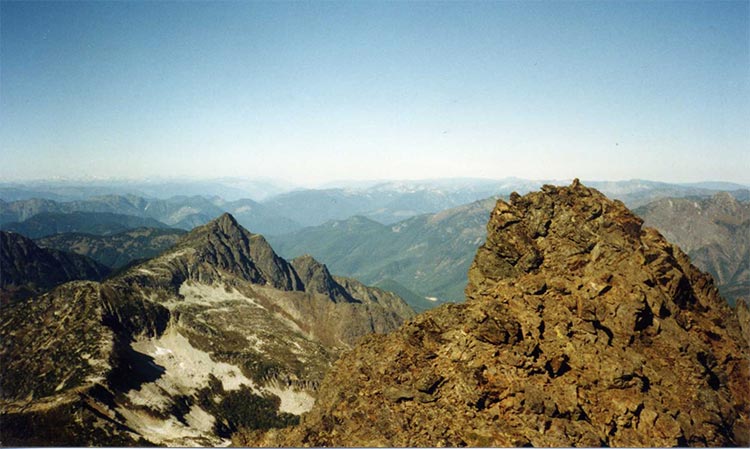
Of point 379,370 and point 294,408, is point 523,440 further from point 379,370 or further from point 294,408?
point 294,408

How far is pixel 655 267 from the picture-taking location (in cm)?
3819

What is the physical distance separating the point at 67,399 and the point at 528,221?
5742 inches

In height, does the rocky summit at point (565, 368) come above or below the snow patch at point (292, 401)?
above

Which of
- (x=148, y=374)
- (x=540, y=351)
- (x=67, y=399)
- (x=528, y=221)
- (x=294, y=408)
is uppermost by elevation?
(x=528, y=221)

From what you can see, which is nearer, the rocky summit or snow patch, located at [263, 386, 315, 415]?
the rocky summit

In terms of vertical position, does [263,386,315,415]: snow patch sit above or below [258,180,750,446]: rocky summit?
below

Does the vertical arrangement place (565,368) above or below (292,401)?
above

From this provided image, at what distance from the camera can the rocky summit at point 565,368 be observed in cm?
2991

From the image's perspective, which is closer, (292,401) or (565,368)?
(565,368)

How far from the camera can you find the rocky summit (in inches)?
1177

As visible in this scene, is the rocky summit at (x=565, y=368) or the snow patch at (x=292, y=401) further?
the snow patch at (x=292, y=401)

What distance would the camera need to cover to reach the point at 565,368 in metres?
32.9

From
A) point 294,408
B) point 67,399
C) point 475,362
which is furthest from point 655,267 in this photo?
point 294,408

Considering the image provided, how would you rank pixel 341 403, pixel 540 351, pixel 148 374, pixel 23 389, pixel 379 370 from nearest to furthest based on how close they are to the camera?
pixel 540 351
pixel 341 403
pixel 379 370
pixel 23 389
pixel 148 374
